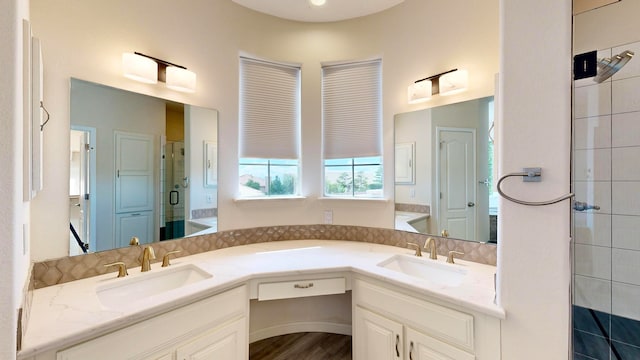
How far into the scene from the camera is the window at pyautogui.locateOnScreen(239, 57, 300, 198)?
242cm

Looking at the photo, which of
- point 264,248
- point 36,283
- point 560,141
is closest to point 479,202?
point 560,141

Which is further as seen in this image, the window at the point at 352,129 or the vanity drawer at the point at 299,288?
the window at the point at 352,129

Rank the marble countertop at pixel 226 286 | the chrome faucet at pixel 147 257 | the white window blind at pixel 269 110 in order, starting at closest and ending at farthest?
1. the marble countertop at pixel 226 286
2. the chrome faucet at pixel 147 257
3. the white window blind at pixel 269 110

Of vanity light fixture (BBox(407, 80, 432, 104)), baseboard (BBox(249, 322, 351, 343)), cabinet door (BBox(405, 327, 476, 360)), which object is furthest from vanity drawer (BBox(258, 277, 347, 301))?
vanity light fixture (BBox(407, 80, 432, 104))

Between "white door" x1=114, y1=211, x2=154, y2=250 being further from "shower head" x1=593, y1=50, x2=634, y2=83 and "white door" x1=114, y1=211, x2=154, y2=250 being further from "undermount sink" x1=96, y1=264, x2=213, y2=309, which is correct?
"shower head" x1=593, y1=50, x2=634, y2=83

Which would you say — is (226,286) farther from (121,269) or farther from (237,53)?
(237,53)

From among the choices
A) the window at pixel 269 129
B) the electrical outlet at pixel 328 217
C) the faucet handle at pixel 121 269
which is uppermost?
the window at pixel 269 129

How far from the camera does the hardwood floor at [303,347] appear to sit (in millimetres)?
2156

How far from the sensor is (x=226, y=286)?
60.0 inches

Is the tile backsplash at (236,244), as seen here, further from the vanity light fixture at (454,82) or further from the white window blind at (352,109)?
the vanity light fixture at (454,82)

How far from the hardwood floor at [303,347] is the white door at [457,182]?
4.24ft

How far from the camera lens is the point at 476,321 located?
4.14ft

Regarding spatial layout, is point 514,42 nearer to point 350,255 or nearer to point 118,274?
point 350,255

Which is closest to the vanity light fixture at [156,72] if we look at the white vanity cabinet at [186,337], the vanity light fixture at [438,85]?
the white vanity cabinet at [186,337]
